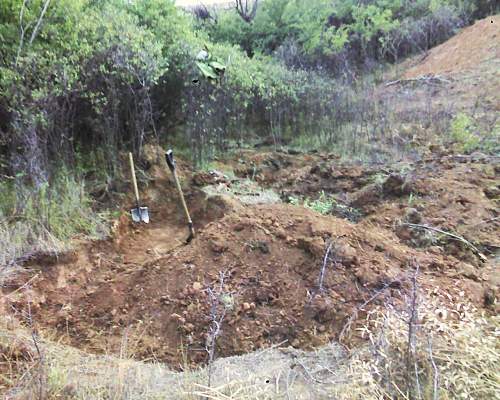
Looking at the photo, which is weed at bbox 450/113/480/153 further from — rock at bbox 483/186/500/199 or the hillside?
rock at bbox 483/186/500/199

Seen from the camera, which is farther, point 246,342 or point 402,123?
point 402,123

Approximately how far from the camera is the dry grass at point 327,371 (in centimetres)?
208

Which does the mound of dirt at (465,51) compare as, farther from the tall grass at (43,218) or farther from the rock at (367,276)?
the tall grass at (43,218)

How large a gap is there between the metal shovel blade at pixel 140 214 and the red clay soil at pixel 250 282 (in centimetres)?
43

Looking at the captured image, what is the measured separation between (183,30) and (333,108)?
2577 millimetres

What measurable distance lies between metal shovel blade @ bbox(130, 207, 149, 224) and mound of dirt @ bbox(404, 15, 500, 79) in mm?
7110

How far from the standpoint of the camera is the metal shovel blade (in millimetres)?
4645

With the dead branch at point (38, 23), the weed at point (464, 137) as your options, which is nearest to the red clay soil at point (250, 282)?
the weed at point (464, 137)

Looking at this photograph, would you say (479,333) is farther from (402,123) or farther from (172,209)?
(402,123)

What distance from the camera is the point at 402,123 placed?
7141 millimetres

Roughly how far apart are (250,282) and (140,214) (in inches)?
73.7

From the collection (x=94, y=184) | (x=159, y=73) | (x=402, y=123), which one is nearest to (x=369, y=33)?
(x=402, y=123)

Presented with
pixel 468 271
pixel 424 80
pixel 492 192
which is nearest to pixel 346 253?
pixel 468 271

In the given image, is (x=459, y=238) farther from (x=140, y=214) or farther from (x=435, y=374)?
(x=140, y=214)
